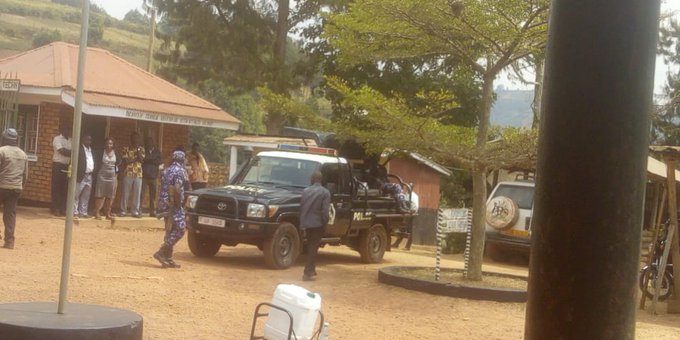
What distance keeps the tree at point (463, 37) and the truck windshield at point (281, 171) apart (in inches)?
77.2

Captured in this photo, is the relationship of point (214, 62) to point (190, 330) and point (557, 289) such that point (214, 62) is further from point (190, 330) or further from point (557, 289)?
point (557, 289)

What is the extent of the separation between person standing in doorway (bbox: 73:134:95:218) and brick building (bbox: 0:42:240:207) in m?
0.87

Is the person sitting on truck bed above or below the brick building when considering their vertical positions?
below

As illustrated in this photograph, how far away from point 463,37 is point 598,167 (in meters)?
13.6

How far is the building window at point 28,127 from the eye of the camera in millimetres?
21594

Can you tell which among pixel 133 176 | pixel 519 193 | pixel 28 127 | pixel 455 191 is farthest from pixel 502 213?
pixel 455 191

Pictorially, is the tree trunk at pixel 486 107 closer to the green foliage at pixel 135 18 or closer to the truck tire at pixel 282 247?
the truck tire at pixel 282 247

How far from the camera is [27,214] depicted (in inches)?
788

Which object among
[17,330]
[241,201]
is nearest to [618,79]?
[17,330]

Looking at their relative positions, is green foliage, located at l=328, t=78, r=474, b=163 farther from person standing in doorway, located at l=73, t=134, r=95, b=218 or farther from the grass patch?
person standing in doorway, located at l=73, t=134, r=95, b=218

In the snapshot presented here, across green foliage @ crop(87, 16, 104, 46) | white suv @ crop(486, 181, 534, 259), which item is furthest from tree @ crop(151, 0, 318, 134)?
green foliage @ crop(87, 16, 104, 46)

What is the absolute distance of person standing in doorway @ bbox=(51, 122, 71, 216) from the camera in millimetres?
19641

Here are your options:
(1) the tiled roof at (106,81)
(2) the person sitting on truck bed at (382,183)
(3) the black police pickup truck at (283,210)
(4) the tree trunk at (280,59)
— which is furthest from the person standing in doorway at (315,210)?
(4) the tree trunk at (280,59)

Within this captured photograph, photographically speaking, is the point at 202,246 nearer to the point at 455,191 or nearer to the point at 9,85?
the point at 9,85
